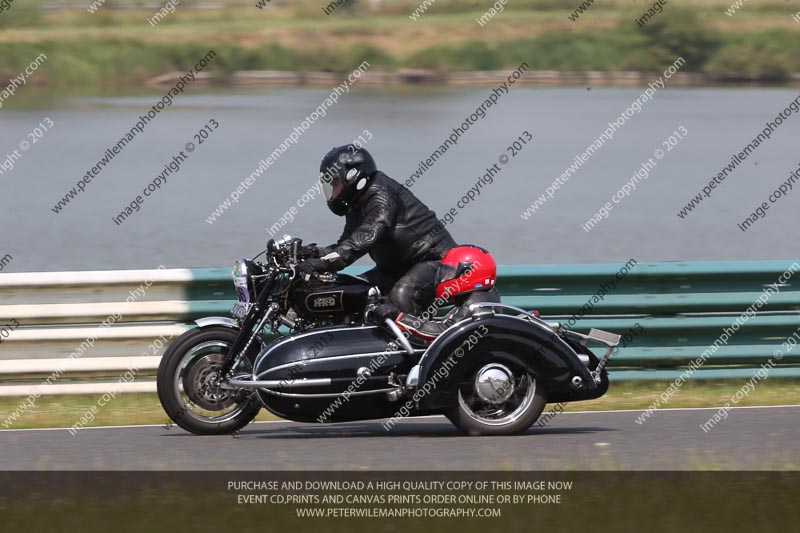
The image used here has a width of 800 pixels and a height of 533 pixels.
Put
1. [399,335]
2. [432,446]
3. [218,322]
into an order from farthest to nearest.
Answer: [218,322] → [399,335] → [432,446]

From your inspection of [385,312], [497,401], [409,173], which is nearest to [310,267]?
[385,312]

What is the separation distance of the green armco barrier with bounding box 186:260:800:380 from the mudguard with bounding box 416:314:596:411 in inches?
80.6

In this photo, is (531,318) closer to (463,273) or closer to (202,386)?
(463,273)

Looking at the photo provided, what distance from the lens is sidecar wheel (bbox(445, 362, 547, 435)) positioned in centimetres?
742

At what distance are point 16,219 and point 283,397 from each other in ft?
53.4

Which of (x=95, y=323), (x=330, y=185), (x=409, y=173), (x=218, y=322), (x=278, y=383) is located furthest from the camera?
(x=409, y=173)

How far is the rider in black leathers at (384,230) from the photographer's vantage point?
7.59m

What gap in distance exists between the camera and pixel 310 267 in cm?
738

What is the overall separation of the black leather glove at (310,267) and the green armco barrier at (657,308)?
2.23m

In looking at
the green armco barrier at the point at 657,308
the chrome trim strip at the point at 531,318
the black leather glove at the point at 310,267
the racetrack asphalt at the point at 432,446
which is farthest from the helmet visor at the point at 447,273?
the green armco barrier at the point at 657,308

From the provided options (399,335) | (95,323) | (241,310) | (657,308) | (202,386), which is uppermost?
(657,308)

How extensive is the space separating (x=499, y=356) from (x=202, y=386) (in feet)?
5.72
